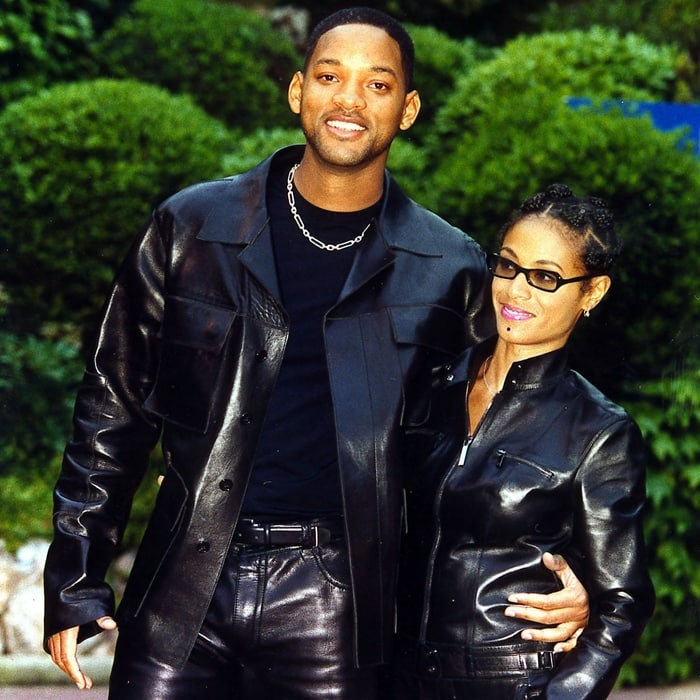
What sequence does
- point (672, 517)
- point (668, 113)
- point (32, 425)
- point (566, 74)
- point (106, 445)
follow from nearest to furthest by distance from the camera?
point (106, 445) → point (672, 517) → point (32, 425) → point (668, 113) → point (566, 74)

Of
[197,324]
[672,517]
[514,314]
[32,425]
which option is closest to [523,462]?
[514,314]

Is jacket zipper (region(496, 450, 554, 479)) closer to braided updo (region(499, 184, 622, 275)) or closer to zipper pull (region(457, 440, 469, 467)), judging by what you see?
zipper pull (region(457, 440, 469, 467))

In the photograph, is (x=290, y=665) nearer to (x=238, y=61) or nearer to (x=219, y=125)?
(x=219, y=125)

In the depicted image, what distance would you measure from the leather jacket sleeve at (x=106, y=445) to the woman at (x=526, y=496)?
68 centimetres

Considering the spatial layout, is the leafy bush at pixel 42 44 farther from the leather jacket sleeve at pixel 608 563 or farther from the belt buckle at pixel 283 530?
the leather jacket sleeve at pixel 608 563

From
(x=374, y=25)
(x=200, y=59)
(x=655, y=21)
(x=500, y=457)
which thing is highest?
(x=655, y=21)

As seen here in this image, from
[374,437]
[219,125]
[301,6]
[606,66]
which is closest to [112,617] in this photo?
[374,437]

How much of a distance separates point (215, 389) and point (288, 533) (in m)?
0.38

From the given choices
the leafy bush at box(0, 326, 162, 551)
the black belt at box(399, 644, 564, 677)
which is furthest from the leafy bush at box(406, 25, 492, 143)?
the black belt at box(399, 644, 564, 677)

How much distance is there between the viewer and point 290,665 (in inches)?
114

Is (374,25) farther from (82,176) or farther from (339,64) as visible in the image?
(82,176)

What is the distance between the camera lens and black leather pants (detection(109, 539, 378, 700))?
287cm

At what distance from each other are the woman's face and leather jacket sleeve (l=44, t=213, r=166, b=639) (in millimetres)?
847

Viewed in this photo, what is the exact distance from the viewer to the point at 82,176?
6.94 meters
